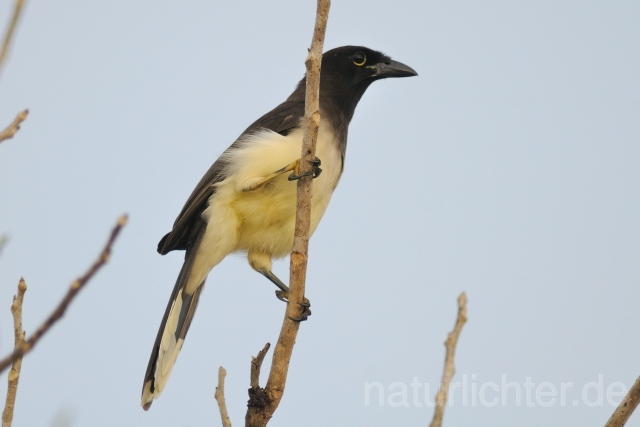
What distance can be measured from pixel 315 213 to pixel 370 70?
5.67ft

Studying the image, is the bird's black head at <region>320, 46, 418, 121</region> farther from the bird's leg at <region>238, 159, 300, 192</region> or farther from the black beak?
the bird's leg at <region>238, 159, 300, 192</region>

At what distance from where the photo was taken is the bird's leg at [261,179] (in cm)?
598

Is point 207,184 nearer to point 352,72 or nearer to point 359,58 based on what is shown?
point 352,72

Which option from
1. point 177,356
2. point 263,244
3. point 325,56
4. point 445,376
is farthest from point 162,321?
point 445,376

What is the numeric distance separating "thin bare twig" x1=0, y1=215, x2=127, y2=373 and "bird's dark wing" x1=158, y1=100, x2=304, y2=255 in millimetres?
4758

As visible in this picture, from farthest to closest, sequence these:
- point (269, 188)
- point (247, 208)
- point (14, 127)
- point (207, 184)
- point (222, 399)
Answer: point (207, 184), point (247, 208), point (269, 188), point (222, 399), point (14, 127)

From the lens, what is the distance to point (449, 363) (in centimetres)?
281

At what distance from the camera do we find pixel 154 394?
18.9 feet

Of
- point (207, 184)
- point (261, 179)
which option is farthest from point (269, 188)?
point (207, 184)

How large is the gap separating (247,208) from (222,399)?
8.33ft

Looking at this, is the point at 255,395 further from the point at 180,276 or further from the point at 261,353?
the point at 180,276

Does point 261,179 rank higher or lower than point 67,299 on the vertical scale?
higher

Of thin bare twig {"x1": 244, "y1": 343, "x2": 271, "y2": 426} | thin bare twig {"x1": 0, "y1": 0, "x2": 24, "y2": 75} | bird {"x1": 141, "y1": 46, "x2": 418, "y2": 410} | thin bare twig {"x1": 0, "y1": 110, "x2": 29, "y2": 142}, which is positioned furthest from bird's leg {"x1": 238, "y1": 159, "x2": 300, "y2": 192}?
thin bare twig {"x1": 0, "y1": 0, "x2": 24, "y2": 75}

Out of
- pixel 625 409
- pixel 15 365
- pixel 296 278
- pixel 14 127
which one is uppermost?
pixel 14 127
